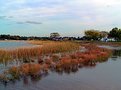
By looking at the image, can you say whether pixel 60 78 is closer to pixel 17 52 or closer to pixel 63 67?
pixel 63 67

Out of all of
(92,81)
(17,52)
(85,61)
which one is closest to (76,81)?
(92,81)

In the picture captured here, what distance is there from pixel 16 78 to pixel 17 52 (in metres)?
17.1

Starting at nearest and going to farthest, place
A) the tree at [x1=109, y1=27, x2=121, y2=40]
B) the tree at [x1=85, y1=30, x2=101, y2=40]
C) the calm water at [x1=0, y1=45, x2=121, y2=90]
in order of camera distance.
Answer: the calm water at [x1=0, y1=45, x2=121, y2=90], the tree at [x1=109, y1=27, x2=121, y2=40], the tree at [x1=85, y1=30, x2=101, y2=40]

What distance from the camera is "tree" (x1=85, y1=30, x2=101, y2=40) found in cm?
15623

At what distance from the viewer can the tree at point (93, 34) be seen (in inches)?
6151

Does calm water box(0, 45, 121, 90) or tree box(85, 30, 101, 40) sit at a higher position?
tree box(85, 30, 101, 40)

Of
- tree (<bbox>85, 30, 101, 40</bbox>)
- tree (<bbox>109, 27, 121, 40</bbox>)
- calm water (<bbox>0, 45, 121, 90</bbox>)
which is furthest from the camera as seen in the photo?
tree (<bbox>85, 30, 101, 40</bbox>)

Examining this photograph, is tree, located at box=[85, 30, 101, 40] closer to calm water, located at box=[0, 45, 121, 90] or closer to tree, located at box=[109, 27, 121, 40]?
tree, located at box=[109, 27, 121, 40]

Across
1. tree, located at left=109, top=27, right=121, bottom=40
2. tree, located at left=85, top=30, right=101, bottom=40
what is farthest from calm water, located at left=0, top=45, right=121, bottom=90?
tree, located at left=85, top=30, right=101, bottom=40

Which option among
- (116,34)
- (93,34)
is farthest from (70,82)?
(93,34)

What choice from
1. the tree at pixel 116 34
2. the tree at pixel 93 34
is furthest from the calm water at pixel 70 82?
the tree at pixel 93 34

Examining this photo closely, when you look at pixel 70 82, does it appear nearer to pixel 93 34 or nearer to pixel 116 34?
pixel 116 34

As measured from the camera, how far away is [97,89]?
2177cm

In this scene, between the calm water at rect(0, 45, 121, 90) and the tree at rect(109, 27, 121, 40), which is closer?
the calm water at rect(0, 45, 121, 90)
